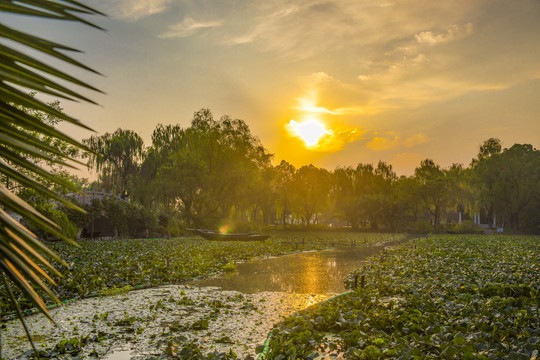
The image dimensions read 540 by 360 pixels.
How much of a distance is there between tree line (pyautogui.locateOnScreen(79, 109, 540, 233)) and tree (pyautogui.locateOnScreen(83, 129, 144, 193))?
104 mm

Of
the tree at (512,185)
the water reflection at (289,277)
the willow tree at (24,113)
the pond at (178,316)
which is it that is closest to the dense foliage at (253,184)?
the tree at (512,185)

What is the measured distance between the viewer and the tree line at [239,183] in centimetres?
3750

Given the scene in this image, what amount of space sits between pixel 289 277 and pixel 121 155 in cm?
3426

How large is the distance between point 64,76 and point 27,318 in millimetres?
7656

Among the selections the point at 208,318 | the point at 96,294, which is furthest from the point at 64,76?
the point at 96,294

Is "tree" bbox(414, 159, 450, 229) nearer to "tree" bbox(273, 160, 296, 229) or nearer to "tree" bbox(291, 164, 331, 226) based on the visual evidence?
"tree" bbox(291, 164, 331, 226)

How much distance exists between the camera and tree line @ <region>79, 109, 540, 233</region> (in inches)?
1476

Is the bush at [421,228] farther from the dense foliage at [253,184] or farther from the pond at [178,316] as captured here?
the pond at [178,316]

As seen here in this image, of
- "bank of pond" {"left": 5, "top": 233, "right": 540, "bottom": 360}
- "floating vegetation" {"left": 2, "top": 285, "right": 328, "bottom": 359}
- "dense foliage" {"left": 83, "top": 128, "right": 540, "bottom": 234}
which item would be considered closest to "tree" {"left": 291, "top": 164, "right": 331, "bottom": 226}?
A: "dense foliage" {"left": 83, "top": 128, "right": 540, "bottom": 234}

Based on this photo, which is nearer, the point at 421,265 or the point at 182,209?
the point at 421,265

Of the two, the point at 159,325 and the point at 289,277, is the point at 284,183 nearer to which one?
the point at 289,277

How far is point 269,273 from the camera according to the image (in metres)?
13.1

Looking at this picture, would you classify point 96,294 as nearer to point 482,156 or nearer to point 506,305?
point 506,305

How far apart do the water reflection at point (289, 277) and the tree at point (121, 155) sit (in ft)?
97.2
